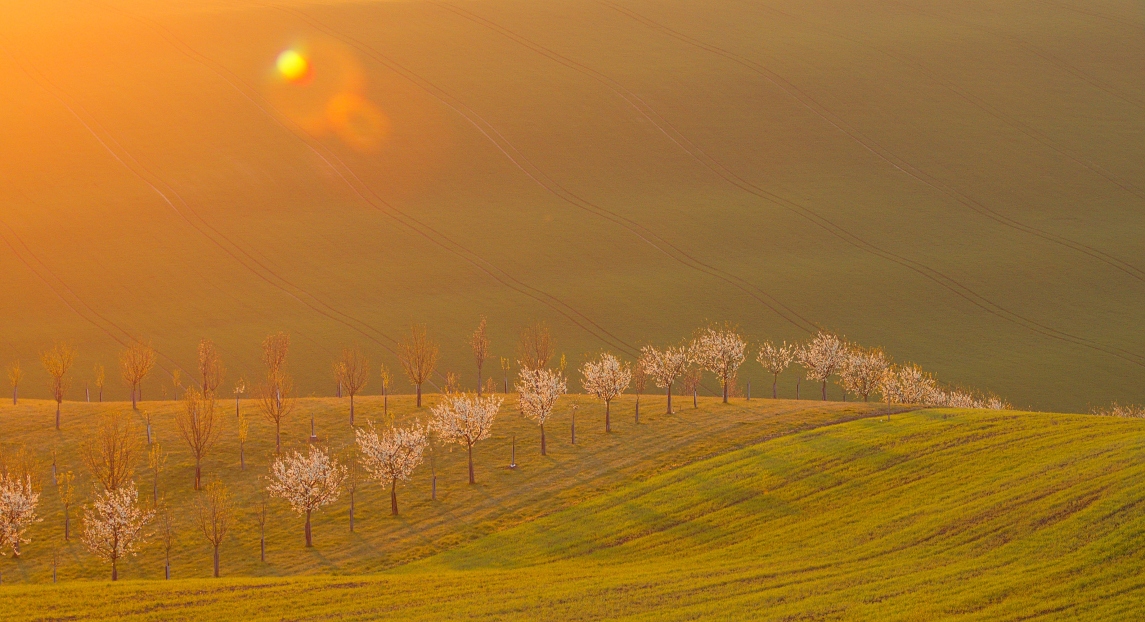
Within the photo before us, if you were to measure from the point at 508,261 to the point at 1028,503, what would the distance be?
90.9 metres

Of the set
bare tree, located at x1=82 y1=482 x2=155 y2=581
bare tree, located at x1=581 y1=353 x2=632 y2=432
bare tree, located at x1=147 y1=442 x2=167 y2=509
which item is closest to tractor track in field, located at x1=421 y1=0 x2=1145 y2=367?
bare tree, located at x1=581 y1=353 x2=632 y2=432

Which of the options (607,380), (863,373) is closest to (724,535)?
(607,380)

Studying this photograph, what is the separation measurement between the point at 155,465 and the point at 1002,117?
147 metres

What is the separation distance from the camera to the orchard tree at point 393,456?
62.2 m

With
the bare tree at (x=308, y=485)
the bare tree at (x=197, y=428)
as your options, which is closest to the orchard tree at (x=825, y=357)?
the bare tree at (x=308, y=485)

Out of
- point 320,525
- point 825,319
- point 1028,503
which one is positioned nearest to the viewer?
point 1028,503

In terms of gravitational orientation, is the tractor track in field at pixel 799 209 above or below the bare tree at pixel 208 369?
above

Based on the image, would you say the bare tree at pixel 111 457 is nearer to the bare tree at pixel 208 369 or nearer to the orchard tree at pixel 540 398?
the bare tree at pixel 208 369

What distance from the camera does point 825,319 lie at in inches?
4786

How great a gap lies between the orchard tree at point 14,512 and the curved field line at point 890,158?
126 m

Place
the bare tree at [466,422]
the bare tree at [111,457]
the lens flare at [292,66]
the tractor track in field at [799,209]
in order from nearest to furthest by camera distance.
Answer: the bare tree at [111,457]
the bare tree at [466,422]
the tractor track in field at [799,209]
the lens flare at [292,66]

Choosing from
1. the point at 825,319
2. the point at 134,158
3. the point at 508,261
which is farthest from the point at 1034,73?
the point at 134,158

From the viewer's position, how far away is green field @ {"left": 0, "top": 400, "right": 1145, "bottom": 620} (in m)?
40.6

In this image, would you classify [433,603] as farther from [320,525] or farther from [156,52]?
[156,52]
